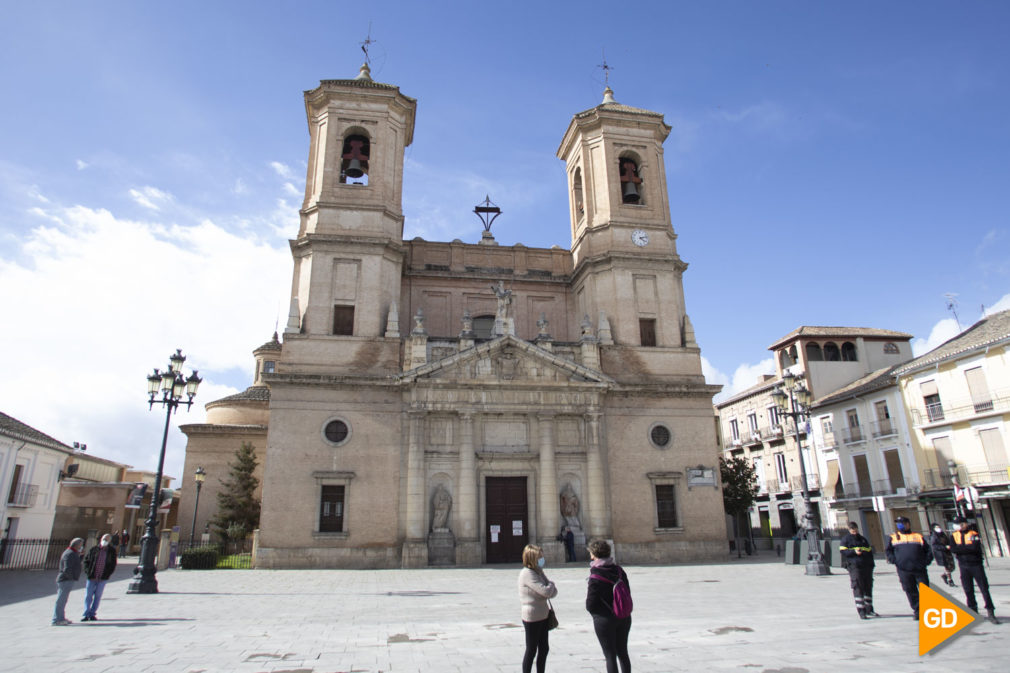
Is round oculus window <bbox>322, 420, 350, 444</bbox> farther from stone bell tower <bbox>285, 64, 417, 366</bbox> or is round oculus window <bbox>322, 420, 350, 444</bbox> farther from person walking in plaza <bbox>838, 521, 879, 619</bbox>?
person walking in plaza <bbox>838, 521, 879, 619</bbox>

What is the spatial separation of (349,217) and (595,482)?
14638mm

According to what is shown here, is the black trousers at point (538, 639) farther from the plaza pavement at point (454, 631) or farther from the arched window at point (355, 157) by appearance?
the arched window at point (355, 157)

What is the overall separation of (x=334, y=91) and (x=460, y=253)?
29.5ft

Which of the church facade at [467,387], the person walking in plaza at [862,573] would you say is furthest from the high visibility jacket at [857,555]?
the church facade at [467,387]

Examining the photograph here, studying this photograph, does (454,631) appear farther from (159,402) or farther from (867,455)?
(867,455)

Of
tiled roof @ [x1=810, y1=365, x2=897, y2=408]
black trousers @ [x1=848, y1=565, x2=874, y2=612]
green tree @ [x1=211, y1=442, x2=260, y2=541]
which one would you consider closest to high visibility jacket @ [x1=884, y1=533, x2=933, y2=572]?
black trousers @ [x1=848, y1=565, x2=874, y2=612]

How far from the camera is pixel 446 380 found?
24.2 meters

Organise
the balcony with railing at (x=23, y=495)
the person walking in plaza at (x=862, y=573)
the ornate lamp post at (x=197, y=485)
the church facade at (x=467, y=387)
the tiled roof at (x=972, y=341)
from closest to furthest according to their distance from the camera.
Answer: the person walking in plaza at (x=862, y=573) → the church facade at (x=467, y=387) → the tiled roof at (x=972, y=341) → the balcony with railing at (x=23, y=495) → the ornate lamp post at (x=197, y=485)

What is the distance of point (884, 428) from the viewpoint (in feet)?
104

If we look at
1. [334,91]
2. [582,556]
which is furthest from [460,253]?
[582,556]

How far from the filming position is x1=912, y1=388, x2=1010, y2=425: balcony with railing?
2644 cm

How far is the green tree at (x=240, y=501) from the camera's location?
97.6ft

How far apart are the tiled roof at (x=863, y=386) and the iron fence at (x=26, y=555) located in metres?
36.5
